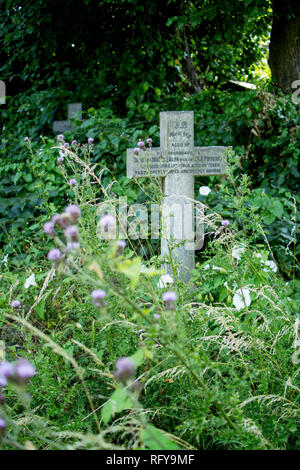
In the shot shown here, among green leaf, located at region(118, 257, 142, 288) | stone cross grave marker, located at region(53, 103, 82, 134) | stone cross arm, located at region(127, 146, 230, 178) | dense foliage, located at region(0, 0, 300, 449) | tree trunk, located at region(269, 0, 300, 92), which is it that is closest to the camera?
green leaf, located at region(118, 257, 142, 288)

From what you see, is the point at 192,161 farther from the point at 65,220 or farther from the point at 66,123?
the point at 66,123

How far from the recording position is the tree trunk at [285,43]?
5.20 meters

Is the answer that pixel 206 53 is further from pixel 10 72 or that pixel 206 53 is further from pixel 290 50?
pixel 10 72

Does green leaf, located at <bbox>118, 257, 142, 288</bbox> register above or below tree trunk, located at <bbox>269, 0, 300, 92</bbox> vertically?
below

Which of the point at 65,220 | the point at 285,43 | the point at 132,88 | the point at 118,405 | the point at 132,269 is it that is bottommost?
the point at 118,405

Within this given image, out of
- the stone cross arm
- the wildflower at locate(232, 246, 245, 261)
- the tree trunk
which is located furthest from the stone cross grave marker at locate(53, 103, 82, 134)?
the wildflower at locate(232, 246, 245, 261)

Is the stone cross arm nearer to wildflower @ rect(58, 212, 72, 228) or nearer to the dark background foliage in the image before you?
the dark background foliage

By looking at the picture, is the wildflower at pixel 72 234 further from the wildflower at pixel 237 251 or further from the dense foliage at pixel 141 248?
the wildflower at pixel 237 251

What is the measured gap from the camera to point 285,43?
5445 mm

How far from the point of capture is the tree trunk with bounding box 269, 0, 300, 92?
17.1ft

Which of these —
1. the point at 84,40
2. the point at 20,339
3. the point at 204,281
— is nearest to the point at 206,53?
the point at 84,40

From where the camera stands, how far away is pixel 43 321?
2.77 meters

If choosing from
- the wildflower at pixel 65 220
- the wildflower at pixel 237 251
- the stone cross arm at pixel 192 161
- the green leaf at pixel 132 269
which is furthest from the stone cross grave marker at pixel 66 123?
the green leaf at pixel 132 269

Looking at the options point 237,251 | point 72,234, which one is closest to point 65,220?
point 72,234
